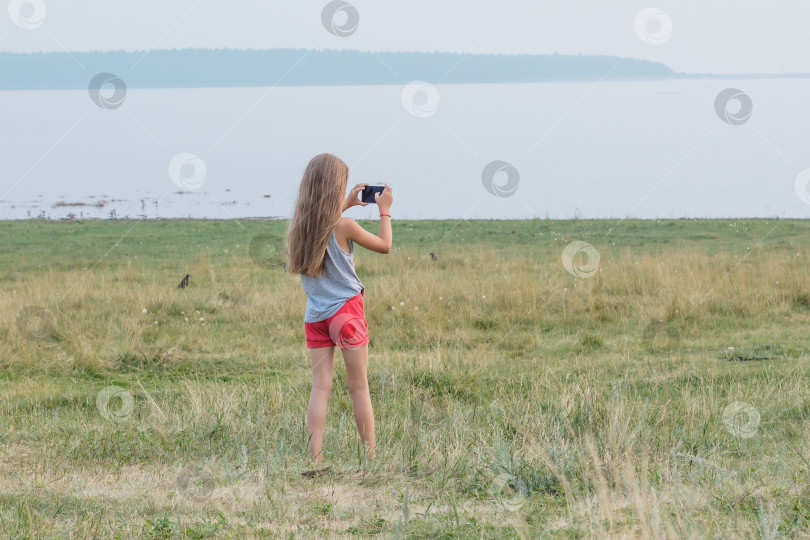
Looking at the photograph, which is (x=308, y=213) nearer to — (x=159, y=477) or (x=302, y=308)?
(x=159, y=477)

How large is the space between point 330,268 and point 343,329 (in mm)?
364

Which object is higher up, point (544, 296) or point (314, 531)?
point (544, 296)

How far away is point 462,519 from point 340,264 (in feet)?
5.53

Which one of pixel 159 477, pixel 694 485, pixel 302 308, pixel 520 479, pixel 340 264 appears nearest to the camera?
pixel 694 485

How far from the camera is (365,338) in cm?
478

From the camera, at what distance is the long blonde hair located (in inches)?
185

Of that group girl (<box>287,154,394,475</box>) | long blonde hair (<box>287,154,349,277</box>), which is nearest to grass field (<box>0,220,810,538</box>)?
girl (<box>287,154,394,475</box>)

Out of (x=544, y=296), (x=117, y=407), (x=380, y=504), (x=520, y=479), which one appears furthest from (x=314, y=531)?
(x=544, y=296)

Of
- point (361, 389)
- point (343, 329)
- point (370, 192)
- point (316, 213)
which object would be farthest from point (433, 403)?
point (316, 213)

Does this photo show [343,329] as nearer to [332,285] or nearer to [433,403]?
[332,285]

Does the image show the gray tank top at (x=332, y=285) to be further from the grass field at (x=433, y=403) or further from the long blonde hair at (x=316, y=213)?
the grass field at (x=433, y=403)

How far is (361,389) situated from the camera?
15.9 ft

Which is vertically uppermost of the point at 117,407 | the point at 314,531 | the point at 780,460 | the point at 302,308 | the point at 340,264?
the point at 302,308

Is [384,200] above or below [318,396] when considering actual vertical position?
above
